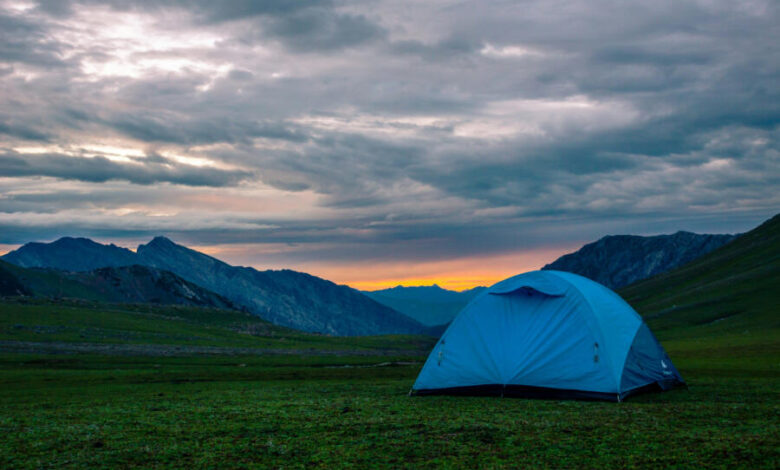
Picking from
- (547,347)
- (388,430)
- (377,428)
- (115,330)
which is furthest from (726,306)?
(388,430)

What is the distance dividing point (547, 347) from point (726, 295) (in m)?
101

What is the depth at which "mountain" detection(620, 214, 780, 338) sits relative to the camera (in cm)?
8250

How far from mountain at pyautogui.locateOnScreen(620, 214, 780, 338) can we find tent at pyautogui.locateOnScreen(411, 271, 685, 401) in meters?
31.9

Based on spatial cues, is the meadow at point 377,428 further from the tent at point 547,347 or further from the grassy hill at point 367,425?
the tent at point 547,347

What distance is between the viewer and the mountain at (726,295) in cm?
8250

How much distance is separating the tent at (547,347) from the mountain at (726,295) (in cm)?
3193

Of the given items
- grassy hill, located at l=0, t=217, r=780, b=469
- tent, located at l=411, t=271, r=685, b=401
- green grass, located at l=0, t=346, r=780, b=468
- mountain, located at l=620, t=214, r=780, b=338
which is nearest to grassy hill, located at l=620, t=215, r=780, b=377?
mountain, located at l=620, t=214, r=780, b=338

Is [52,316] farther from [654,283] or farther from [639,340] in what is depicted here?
[654,283]

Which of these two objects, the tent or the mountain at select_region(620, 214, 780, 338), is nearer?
the tent

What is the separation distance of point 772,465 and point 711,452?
4.30 feet

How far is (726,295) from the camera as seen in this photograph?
357 ft

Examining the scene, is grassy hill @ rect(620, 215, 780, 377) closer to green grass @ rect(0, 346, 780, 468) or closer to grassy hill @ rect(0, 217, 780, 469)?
grassy hill @ rect(0, 217, 780, 469)

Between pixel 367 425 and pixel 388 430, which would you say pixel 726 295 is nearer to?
pixel 367 425

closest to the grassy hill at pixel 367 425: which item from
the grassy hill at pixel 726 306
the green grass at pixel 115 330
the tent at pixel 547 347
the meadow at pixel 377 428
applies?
the meadow at pixel 377 428
